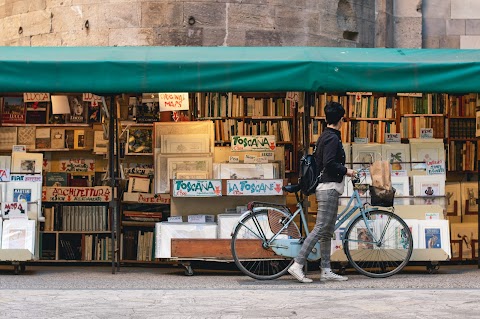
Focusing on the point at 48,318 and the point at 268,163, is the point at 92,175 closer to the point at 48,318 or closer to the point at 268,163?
the point at 268,163

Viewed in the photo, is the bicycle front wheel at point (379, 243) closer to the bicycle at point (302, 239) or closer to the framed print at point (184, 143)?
the bicycle at point (302, 239)

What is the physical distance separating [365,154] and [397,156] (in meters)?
0.45

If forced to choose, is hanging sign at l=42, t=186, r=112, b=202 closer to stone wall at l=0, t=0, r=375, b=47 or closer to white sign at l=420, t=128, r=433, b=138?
stone wall at l=0, t=0, r=375, b=47

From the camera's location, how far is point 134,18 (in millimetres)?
16031

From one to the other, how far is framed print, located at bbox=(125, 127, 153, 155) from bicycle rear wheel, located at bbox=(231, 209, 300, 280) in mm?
3034

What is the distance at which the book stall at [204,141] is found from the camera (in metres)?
11.9

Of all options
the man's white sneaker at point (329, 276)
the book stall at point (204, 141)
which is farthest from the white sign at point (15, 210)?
the man's white sneaker at point (329, 276)

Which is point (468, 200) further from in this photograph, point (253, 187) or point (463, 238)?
point (253, 187)

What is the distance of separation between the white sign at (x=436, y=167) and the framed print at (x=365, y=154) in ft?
1.97

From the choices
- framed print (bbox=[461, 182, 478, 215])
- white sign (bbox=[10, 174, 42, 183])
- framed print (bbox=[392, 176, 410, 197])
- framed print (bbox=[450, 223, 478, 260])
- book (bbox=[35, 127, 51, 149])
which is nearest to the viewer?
framed print (bbox=[392, 176, 410, 197])

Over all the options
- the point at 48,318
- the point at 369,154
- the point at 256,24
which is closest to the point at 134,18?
the point at 256,24

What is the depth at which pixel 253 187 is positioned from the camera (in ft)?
40.9

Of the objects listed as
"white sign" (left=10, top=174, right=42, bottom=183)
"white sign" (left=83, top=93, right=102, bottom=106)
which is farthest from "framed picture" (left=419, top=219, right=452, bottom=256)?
"white sign" (left=83, top=93, right=102, bottom=106)

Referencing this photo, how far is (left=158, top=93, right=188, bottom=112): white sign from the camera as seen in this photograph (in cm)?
1391
